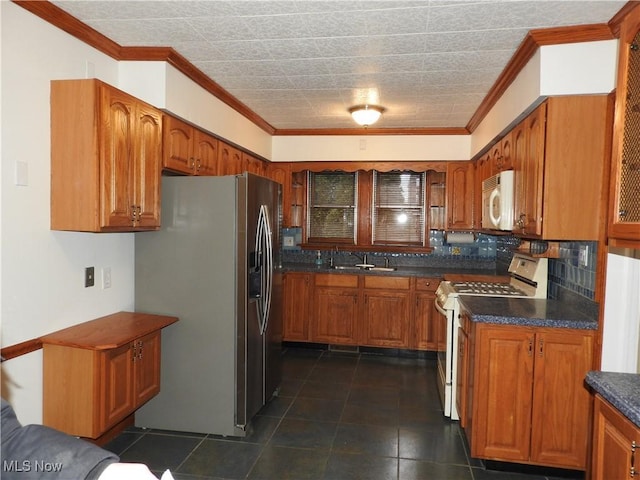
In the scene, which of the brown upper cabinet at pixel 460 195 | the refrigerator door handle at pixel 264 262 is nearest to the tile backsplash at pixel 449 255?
the brown upper cabinet at pixel 460 195

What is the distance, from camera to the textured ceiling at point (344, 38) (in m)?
2.18

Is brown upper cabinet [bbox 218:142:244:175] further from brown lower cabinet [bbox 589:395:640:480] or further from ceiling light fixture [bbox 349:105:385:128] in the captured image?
brown lower cabinet [bbox 589:395:640:480]

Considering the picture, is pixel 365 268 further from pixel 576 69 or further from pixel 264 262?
pixel 576 69

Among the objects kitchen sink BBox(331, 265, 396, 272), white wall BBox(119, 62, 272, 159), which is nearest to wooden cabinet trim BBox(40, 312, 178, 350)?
white wall BBox(119, 62, 272, 159)

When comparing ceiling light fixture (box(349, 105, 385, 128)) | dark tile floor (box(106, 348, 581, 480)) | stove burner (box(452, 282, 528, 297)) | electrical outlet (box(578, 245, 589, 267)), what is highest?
ceiling light fixture (box(349, 105, 385, 128))

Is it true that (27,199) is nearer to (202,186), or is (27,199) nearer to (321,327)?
(202,186)

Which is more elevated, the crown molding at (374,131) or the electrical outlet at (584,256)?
the crown molding at (374,131)

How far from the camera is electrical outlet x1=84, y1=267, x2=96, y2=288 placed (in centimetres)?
261

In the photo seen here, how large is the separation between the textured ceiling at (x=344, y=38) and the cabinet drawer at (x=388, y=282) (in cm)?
188

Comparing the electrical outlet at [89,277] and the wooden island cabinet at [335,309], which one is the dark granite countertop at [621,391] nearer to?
the electrical outlet at [89,277]

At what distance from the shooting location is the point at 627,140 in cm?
180

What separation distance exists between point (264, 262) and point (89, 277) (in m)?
1.14

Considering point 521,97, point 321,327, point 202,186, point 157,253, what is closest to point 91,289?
point 157,253

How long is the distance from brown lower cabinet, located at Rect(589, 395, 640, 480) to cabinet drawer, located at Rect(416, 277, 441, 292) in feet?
9.21
